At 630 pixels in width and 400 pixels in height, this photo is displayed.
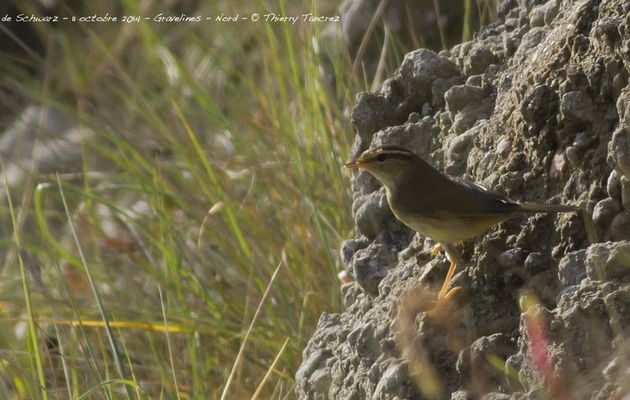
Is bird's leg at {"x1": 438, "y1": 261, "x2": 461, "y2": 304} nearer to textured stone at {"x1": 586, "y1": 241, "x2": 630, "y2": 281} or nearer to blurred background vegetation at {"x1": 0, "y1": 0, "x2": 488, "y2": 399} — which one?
textured stone at {"x1": 586, "y1": 241, "x2": 630, "y2": 281}

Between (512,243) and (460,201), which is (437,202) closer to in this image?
(460,201)

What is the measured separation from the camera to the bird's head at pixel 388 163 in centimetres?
379

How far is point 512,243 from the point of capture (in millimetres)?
3455

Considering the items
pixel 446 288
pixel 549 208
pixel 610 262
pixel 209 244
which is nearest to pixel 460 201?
pixel 446 288

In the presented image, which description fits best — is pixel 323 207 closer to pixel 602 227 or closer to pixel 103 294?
pixel 103 294

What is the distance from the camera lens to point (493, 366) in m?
3.02

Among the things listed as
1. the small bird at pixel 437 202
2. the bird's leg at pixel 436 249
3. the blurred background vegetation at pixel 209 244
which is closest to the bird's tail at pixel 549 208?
the small bird at pixel 437 202

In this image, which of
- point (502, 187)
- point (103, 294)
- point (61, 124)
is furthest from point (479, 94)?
point (61, 124)

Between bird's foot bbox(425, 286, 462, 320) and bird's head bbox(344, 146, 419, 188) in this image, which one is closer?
bird's foot bbox(425, 286, 462, 320)

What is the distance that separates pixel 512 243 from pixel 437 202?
1.17 ft

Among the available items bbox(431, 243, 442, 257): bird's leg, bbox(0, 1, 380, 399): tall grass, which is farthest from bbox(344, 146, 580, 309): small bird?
bbox(0, 1, 380, 399): tall grass

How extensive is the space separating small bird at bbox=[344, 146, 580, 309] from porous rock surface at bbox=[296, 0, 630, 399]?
0.08 m

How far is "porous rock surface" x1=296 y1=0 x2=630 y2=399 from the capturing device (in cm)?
284

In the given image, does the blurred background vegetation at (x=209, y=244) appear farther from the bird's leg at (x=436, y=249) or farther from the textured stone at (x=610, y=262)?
the textured stone at (x=610, y=262)
